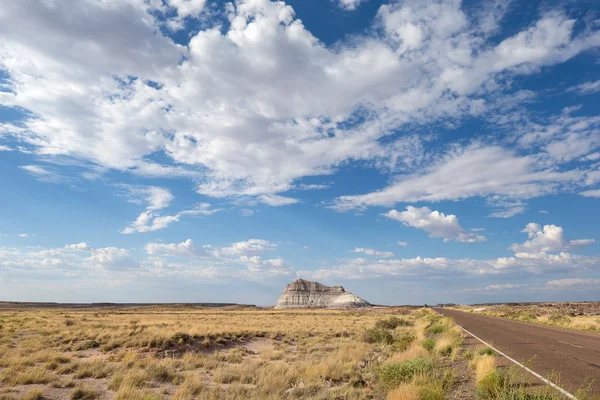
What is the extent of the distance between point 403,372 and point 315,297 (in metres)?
151

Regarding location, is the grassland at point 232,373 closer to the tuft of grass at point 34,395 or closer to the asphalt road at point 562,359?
the tuft of grass at point 34,395

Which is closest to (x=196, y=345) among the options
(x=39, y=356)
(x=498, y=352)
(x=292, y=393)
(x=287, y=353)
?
(x=287, y=353)

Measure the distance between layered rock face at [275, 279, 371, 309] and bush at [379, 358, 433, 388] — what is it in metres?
138

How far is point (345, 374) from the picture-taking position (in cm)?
1406

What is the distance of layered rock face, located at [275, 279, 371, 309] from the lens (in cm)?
15000

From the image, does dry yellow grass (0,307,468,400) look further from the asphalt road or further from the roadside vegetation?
the roadside vegetation

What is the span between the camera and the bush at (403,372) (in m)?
10.4

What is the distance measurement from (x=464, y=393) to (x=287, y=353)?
14563mm

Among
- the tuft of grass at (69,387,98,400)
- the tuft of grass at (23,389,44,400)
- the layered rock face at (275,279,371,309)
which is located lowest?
the tuft of grass at (69,387,98,400)

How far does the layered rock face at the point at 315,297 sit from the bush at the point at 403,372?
138 metres

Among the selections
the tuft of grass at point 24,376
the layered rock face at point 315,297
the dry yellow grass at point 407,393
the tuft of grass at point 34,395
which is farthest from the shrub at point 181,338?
the layered rock face at point 315,297

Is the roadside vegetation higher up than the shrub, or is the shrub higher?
the roadside vegetation

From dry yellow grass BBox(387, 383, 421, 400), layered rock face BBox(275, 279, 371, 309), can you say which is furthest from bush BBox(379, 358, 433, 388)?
layered rock face BBox(275, 279, 371, 309)

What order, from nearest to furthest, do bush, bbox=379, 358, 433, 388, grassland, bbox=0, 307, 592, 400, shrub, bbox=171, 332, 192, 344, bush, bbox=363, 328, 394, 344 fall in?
grassland, bbox=0, 307, 592, 400 → bush, bbox=379, 358, 433, 388 → shrub, bbox=171, 332, 192, 344 → bush, bbox=363, 328, 394, 344
